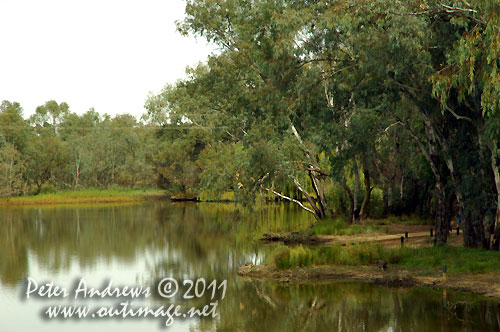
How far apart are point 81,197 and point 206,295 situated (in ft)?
204

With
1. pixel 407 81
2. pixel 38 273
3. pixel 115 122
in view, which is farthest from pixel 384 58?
pixel 115 122

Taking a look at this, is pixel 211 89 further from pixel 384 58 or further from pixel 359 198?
pixel 384 58

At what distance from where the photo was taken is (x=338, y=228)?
32.1 m

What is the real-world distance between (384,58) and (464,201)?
229 inches

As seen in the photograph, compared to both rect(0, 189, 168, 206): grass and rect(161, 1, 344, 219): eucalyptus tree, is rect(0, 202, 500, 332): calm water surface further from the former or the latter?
rect(0, 189, 168, 206): grass

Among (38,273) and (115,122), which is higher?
(115,122)

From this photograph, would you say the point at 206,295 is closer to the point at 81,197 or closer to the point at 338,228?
the point at 338,228

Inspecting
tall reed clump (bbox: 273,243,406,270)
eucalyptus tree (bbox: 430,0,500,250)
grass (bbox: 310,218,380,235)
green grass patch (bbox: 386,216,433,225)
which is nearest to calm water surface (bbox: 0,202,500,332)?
tall reed clump (bbox: 273,243,406,270)

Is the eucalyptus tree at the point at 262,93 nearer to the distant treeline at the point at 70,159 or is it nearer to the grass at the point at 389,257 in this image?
the grass at the point at 389,257

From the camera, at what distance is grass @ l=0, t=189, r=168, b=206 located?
257 feet

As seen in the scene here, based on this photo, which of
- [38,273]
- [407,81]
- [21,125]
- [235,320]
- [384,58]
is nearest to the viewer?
[235,320]

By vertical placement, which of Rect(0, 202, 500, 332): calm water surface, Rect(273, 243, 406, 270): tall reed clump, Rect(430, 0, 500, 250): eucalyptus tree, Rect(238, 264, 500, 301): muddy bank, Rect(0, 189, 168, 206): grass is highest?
Rect(430, 0, 500, 250): eucalyptus tree

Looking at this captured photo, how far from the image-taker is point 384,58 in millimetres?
20594

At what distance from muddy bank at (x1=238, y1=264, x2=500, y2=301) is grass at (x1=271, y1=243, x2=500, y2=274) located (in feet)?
1.43
